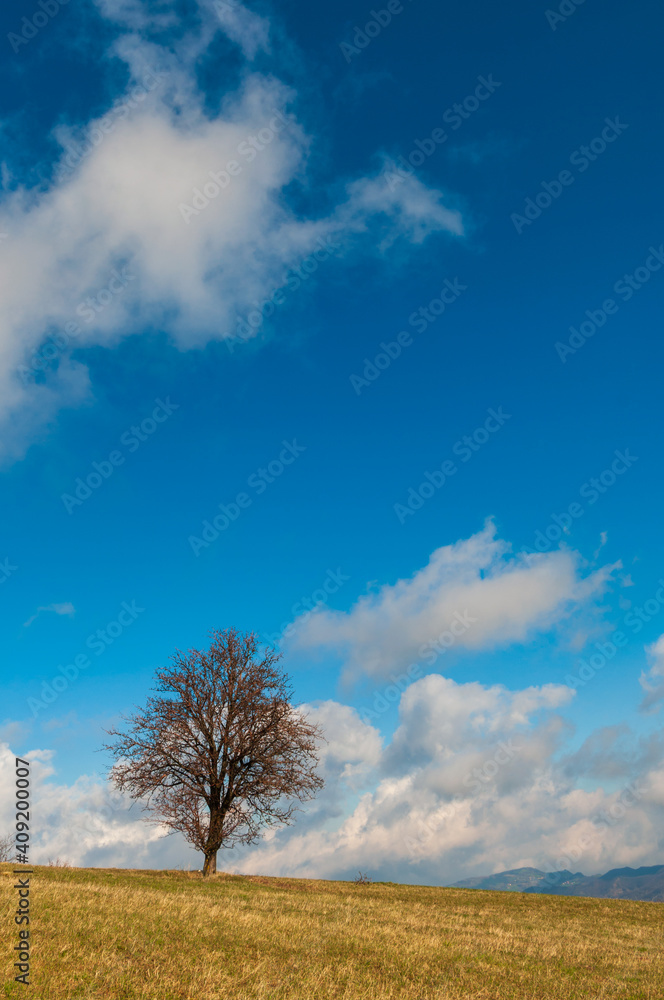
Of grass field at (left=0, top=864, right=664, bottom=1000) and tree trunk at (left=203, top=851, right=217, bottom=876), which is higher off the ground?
grass field at (left=0, top=864, right=664, bottom=1000)

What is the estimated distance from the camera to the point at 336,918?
61.7ft

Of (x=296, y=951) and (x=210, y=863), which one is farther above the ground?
(x=296, y=951)

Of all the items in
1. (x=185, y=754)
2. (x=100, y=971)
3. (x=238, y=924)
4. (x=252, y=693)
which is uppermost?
(x=252, y=693)

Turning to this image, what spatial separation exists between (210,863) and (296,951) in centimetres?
1995

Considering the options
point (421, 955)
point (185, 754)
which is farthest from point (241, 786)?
point (421, 955)

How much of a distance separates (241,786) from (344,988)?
22.1m

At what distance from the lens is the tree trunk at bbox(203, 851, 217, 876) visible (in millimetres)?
30797

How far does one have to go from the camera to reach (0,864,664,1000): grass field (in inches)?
431

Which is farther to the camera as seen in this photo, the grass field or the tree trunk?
the tree trunk

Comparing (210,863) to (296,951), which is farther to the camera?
(210,863)

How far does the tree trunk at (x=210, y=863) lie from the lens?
3080cm

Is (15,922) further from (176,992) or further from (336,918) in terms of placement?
(336,918)

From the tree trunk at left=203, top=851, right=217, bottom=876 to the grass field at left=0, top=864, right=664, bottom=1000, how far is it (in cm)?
833

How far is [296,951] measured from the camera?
13867 millimetres
